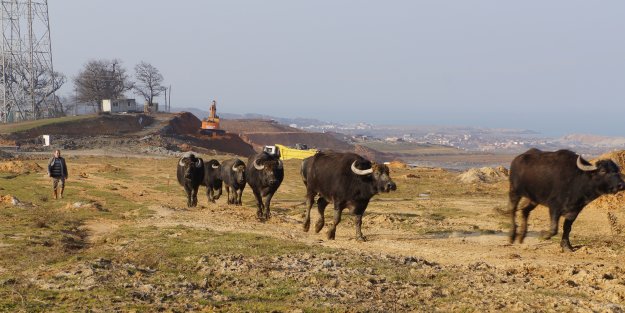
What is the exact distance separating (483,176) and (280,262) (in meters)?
30.7

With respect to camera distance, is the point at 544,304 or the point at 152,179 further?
the point at 152,179

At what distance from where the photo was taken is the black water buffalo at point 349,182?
1670 centimetres

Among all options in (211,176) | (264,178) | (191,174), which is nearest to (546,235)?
(264,178)

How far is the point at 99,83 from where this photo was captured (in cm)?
10594

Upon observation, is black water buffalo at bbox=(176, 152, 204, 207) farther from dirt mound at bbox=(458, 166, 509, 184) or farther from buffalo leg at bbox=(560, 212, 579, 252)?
dirt mound at bbox=(458, 166, 509, 184)

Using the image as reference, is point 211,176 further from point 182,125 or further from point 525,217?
point 182,125

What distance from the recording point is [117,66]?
113 metres

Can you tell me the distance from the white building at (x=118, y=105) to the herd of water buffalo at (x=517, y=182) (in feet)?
237

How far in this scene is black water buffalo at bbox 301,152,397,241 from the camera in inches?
658

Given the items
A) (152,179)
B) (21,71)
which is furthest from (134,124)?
(152,179)

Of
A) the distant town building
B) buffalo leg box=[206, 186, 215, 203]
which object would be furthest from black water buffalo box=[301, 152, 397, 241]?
the distant town building

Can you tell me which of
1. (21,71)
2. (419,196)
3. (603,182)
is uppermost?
(21,71)

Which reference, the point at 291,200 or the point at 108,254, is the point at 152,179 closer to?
the point at 291,200

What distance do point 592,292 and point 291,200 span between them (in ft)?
65.9
